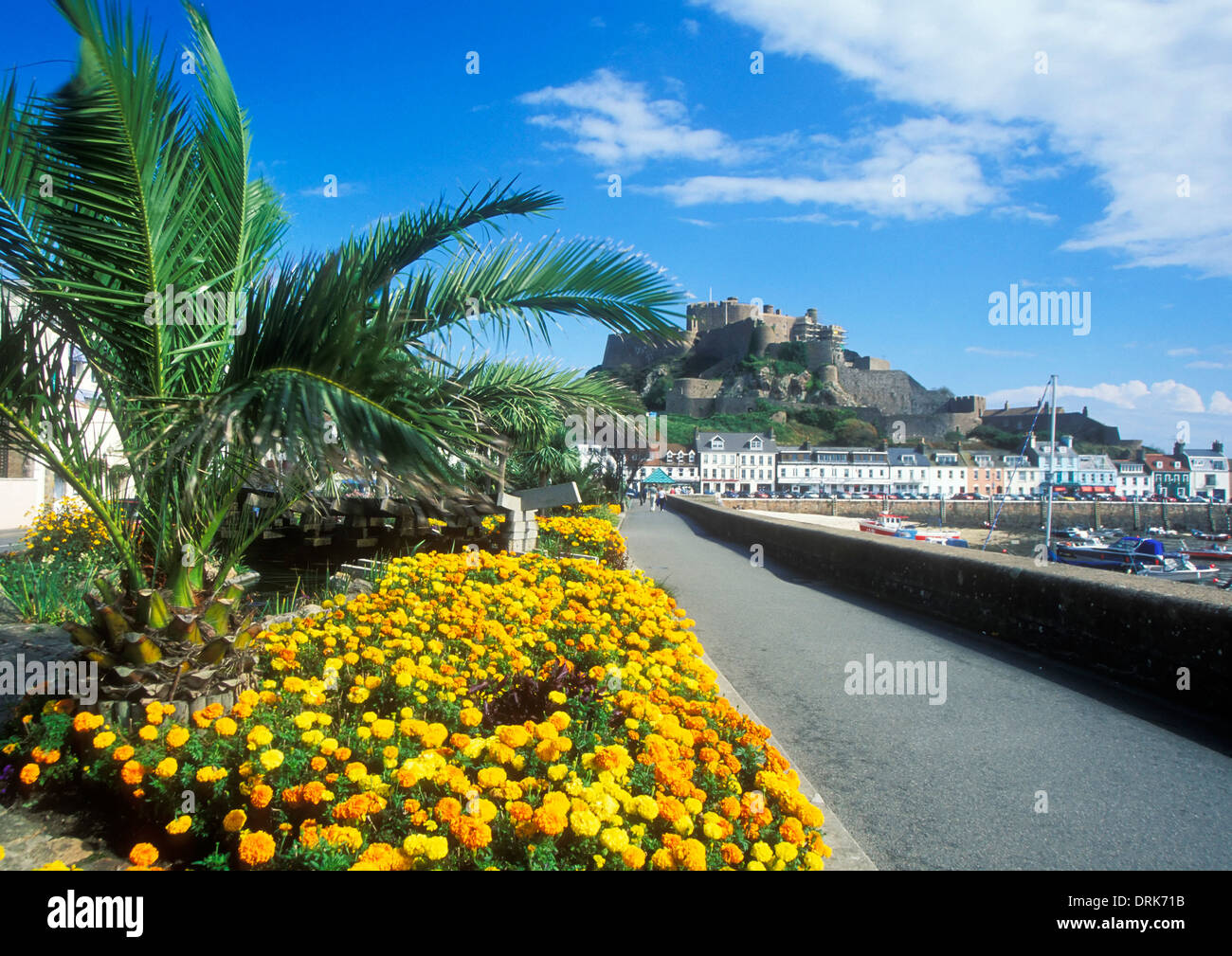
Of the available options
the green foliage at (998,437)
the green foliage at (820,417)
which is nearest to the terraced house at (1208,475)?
the green foliage at (998,437)

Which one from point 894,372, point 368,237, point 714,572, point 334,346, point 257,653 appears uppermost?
point 894,372

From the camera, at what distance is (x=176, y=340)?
3604 mm

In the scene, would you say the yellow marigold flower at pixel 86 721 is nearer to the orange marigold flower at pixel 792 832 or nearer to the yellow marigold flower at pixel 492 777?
the yellow marigold flower at pixel 492 777

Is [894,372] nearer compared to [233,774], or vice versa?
[233,774]

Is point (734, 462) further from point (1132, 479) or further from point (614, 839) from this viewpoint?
point (614, 839)

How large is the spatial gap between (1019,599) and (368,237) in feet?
20.9

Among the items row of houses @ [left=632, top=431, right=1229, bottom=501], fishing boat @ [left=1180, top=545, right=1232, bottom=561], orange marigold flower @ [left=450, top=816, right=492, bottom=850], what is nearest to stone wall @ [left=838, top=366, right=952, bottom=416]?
row of houses @ [left=632, top=431, right=1229, bottom=501]

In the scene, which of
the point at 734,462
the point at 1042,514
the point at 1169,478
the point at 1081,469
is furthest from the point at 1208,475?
the point at 734,462

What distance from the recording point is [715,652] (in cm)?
732

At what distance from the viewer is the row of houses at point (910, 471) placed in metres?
98.7

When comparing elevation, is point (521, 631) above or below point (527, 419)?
below

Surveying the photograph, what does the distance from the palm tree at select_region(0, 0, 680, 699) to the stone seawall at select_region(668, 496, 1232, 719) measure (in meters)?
4.93

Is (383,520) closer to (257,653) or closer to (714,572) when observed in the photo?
(257,653)
